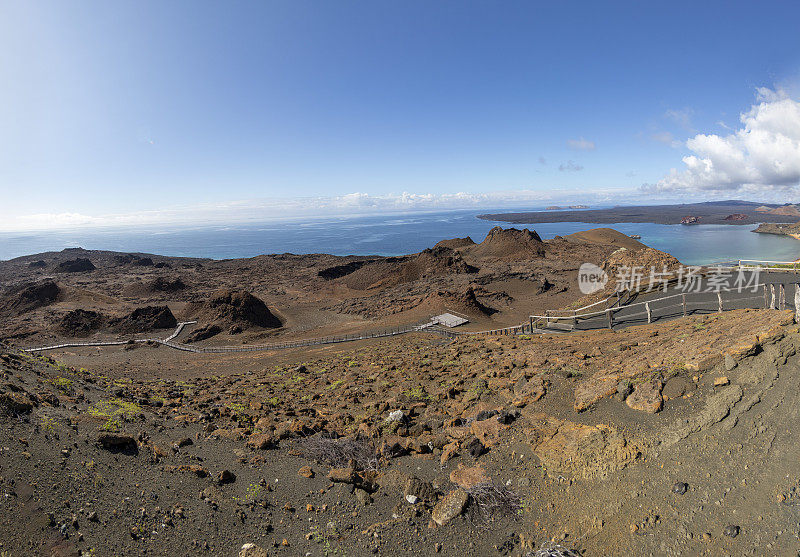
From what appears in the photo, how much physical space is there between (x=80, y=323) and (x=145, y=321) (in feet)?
16.7

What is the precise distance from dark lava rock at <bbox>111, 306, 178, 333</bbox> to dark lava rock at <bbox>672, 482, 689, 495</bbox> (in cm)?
3434

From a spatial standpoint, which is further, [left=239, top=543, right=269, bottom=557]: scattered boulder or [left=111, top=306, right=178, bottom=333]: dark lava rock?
[left=111, top=306, right=178, bottom=333]: dark lava rock

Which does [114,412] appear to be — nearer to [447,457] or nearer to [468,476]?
[447,457]

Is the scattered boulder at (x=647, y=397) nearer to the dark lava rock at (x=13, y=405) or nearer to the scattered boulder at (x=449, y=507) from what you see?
the scattered boulder at (x=449, y=507)

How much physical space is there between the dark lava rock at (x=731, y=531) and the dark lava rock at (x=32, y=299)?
173 feet

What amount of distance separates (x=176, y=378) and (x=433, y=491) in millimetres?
13927

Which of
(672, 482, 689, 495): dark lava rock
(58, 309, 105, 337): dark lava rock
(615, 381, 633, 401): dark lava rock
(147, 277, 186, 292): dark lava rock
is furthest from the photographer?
(147, 277, 186, 292): dark lava rock

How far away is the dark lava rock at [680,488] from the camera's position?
4.36m

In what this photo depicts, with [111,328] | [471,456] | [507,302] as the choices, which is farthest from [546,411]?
[111,328]

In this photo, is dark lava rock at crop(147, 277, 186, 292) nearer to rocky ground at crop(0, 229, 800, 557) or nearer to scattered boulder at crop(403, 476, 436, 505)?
rocky ground at crop(0, 229, 800, 557)

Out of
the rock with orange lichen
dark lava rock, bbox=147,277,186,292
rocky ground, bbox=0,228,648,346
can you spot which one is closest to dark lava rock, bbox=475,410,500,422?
the rock with orange lichen

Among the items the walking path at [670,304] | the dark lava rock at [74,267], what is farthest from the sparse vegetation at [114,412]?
the dark lava rock at [74,267]

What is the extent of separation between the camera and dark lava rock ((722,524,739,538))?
3725 mm

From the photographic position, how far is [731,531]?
→ 3.74m
